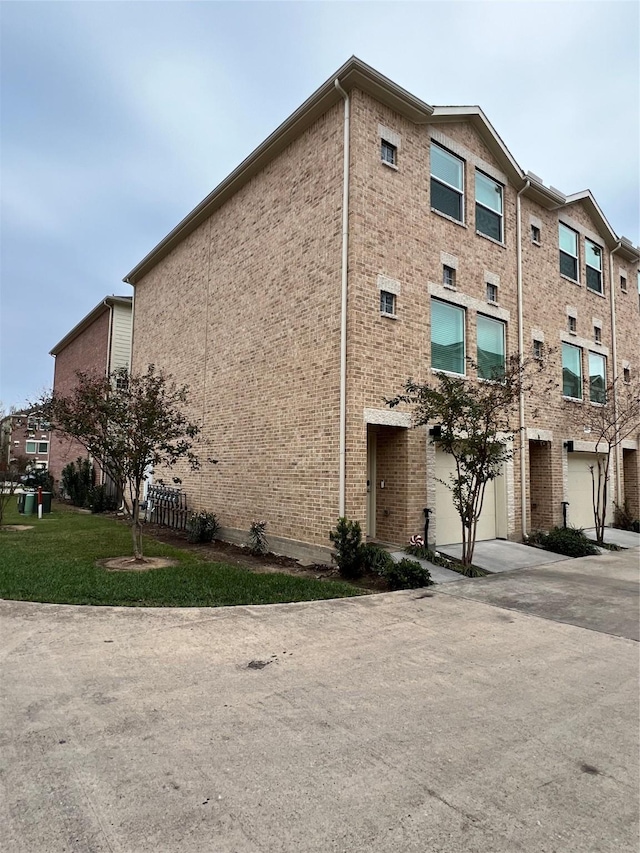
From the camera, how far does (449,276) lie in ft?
39.3

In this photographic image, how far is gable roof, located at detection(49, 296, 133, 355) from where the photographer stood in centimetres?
2089

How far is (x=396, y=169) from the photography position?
10.8 metres

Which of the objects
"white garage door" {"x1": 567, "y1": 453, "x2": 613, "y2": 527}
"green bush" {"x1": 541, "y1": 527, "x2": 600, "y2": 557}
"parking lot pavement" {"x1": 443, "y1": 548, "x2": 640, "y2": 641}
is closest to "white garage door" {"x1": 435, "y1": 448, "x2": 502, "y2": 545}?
"parking lot pavement" {"x1": 443, "y1": 548, "x2": 640, "y2": 641}

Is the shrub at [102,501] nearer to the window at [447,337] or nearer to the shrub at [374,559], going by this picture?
the shrub at [374,559]

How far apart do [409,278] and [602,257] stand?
9.99m

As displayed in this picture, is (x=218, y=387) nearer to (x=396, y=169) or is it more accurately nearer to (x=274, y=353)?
(x=274, y=353)

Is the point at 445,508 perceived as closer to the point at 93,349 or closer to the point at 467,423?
the point at 467,423

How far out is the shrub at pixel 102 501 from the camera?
19594 mm

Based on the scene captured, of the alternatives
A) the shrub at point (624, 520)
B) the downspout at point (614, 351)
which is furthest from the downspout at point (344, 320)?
the shrub at point (624, 520)

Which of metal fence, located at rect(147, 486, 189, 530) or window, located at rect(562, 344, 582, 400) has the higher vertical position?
window, located at rect(562, 344, 582, 400)

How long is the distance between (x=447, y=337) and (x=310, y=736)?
9504mm

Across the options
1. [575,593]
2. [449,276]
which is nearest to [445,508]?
[575,593]

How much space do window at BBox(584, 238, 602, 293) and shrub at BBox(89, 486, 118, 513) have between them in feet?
58.6

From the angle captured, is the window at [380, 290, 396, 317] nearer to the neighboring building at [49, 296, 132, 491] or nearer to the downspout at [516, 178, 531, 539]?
the downspout at [516, 178, 531, 539]
